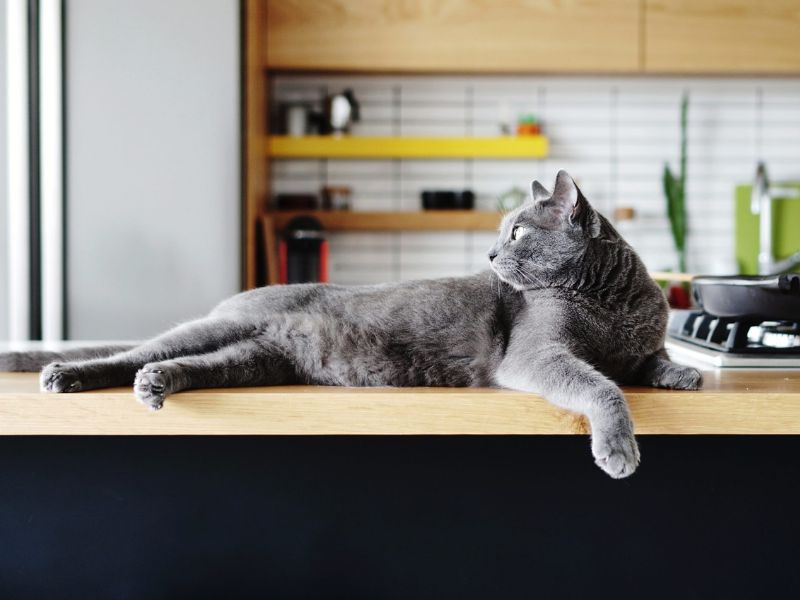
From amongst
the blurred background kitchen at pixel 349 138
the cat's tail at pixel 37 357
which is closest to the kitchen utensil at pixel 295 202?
the blurred background kitchen at pixel 349 138

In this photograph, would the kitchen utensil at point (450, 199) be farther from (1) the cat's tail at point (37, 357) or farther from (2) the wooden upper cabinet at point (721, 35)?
(1) the cat's tail at point (37, 357)

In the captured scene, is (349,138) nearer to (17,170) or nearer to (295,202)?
(295,202)

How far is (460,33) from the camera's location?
2.79 meters

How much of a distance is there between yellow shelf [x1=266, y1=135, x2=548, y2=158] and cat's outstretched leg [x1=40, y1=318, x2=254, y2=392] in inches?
77.2

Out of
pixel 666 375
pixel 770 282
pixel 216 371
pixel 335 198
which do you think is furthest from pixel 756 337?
pixel 335 198

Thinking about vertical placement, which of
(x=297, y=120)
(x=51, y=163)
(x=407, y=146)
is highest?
(x=297, y=120)

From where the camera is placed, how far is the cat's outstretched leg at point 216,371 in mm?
811

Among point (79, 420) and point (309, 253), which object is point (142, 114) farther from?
point (79, 420)

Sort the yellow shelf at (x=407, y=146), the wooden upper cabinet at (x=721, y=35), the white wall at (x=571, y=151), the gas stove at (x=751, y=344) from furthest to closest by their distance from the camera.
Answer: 1. the white wall at (x=571, y=151)
2. the yellow shelf at (x=407, y=146)
3. the wooden upper cabinet at (x=721, y=35)
4. the gas stove at (x=751, y=344)
